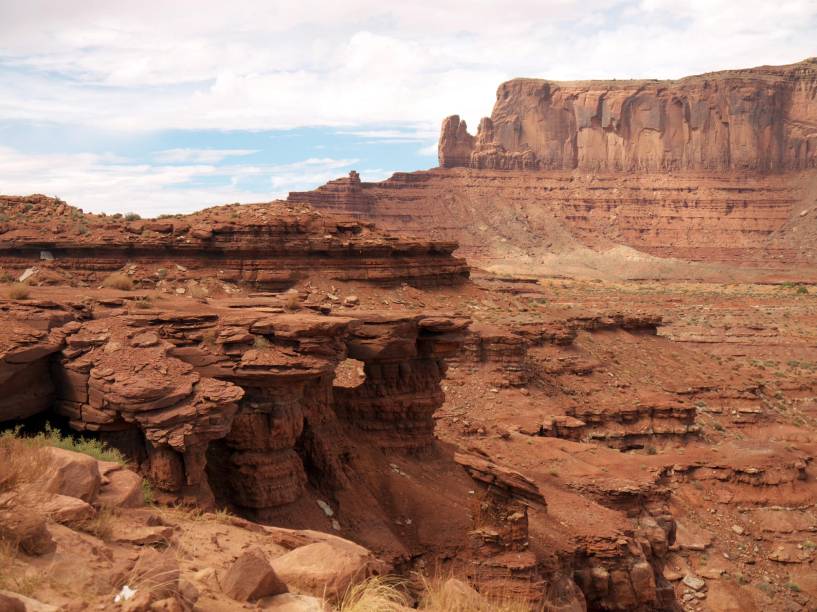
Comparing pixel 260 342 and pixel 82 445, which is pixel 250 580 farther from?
pixel 260 342

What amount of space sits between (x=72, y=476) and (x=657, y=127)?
125851mm

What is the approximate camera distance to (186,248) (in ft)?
92.9

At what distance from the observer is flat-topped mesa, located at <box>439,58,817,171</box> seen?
124m

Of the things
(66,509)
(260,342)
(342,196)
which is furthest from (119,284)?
(342,196)

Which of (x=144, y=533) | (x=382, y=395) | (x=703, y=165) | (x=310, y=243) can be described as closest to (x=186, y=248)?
(x=310, y=243)

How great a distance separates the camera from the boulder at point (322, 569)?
756 centimetres

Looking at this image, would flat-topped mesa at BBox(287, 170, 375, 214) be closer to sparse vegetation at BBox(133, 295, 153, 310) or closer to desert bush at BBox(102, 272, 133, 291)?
desert bush at BBox(102, 272, 133, 291)

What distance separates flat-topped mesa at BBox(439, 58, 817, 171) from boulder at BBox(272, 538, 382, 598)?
120423 mm

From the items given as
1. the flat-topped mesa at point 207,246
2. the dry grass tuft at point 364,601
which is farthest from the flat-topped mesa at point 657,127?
the dry grass tuft at point 364,601

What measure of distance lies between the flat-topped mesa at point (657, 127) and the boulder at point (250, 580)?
12150cm

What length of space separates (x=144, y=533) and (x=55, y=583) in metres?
1.58

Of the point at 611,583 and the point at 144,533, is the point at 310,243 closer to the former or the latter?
the point at 611,583

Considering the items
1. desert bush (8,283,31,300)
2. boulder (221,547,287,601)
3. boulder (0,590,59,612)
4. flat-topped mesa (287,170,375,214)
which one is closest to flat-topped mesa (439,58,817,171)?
flat-topped mesa (287,170,375,214)

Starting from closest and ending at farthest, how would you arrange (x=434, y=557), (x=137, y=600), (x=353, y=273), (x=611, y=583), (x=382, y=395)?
(x=137, y=600), (x=434, y=557), (x=611, y=583), (x=382, y=395), (x=353, y=273)
